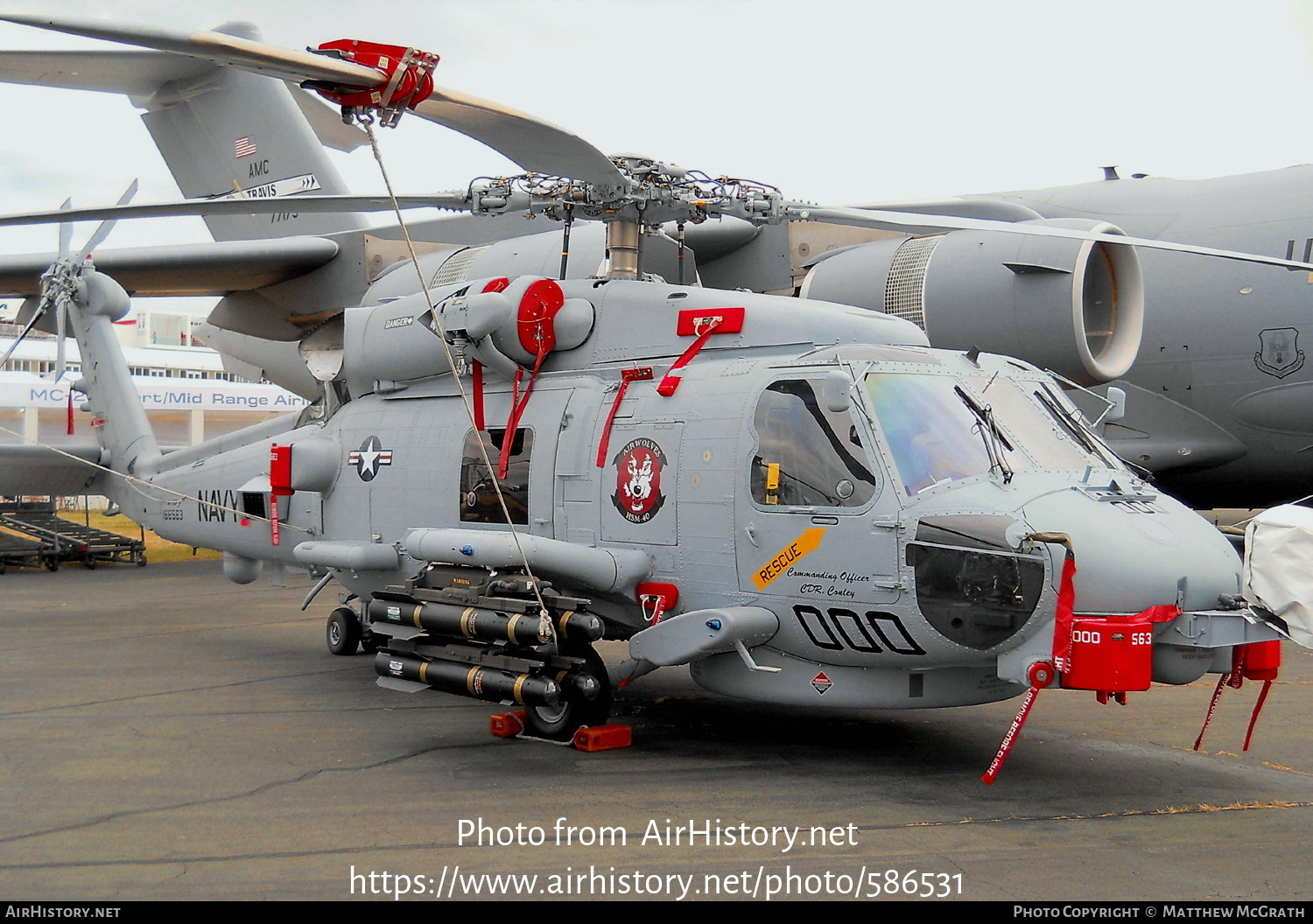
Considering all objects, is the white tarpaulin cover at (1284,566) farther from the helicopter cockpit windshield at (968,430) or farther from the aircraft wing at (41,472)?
the aircraft wing at (41,472)

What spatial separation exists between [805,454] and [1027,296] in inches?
164

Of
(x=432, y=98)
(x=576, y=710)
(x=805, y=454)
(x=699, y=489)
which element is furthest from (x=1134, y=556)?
(x=432, y=98)

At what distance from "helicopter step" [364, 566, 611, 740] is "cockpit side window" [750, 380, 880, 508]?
125 cm

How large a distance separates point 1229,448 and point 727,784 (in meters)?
7.58

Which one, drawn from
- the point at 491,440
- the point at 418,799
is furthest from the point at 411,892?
the point at 491,440

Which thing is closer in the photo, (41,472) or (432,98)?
(432,98)

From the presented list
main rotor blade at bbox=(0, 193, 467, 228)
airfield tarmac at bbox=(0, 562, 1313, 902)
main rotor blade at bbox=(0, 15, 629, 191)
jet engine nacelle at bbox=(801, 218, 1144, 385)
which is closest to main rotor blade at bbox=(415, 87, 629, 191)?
main rotor blade at bbox=(0, 15, 629, 191)

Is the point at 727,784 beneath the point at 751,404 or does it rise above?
beneath

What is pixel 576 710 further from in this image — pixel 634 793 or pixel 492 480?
pixel 492 480

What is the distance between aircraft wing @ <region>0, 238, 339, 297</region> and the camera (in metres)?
13.9

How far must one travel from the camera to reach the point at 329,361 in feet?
36.1

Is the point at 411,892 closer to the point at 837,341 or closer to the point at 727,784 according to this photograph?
the point at 727,784

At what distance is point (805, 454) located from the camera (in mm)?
6160

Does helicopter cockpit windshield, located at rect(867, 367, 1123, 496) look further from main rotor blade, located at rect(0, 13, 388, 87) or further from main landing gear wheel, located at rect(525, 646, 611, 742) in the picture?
main rotor blade, located at rect(0, 13, 388, 87)
